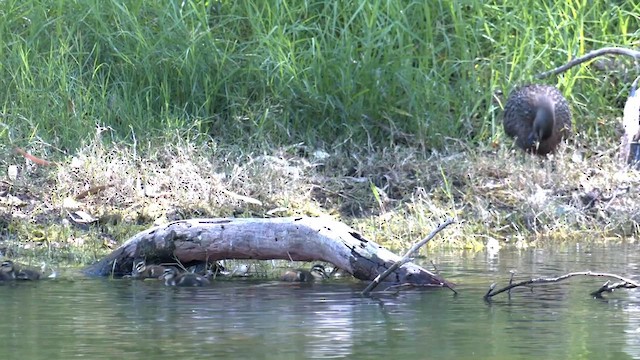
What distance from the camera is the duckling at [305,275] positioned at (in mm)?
8164

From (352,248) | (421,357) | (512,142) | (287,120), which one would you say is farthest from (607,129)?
(421,357)

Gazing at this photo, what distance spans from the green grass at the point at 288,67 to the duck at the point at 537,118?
2.14ft

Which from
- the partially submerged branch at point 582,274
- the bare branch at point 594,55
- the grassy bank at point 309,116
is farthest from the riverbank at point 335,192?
the partially submerged branch at point 582,274

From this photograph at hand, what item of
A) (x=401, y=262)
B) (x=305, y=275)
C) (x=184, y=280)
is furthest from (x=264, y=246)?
(x=401, y=262)

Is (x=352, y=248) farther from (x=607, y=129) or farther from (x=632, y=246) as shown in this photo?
(x=607, y=129)

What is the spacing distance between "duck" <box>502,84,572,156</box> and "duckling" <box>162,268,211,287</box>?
3.89 m

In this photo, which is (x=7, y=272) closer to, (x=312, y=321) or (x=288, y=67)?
(x=312, y=321)

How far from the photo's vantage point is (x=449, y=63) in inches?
494

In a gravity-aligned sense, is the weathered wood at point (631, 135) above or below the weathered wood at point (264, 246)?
above

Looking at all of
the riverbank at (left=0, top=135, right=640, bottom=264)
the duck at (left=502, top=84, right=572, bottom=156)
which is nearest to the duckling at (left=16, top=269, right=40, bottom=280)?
the riverbank at (left=0, top=135, right=640, bottom=264)

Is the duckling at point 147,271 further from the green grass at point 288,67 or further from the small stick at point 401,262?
the green grass at point 288,67

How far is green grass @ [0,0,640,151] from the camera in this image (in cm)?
1191

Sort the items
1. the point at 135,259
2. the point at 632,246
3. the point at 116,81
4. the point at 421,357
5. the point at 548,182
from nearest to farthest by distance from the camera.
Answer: the point at 421,357
the point at 135,259
the point at 632,246
the point at 548,182
the point at 116,81

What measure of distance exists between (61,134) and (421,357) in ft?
21.7
